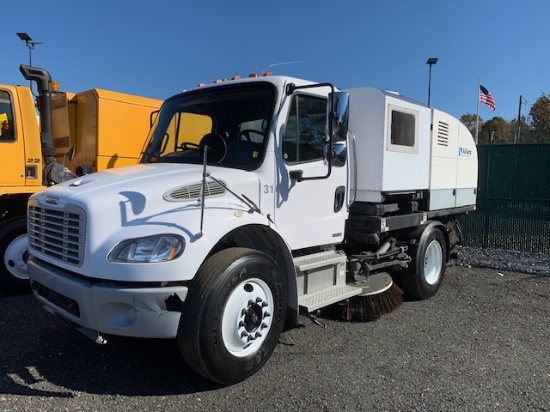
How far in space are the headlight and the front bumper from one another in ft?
0.66

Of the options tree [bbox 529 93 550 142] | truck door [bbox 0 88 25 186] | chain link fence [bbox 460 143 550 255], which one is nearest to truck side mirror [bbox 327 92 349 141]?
truck door [bbox 0 88 25 186]

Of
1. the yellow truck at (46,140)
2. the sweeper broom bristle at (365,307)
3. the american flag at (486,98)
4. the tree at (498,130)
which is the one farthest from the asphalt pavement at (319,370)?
the tree at (498,130)

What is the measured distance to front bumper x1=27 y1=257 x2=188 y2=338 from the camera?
315cm

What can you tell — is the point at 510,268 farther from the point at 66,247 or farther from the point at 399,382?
the point at 66,247

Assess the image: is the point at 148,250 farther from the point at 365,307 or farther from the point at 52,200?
the point at 365,307

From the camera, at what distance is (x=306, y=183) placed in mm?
4449

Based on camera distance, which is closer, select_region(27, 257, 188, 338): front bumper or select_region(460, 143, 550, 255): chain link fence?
select_region(27, 257, 188, 338): front bumper

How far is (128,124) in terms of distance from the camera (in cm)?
786

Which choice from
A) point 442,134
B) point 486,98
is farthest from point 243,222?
point 486,98

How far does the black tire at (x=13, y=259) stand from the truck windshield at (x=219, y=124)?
8.79 ft

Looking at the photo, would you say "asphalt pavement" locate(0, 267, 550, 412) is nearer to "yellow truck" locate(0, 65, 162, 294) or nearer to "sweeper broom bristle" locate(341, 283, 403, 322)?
"sweeper broom bristle" locate(341, 283, 403, 322)

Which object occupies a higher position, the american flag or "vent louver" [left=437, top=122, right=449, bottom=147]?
the american flag

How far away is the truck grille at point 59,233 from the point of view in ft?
10.9

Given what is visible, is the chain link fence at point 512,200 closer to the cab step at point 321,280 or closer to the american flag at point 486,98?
the cab step at point 321,280
